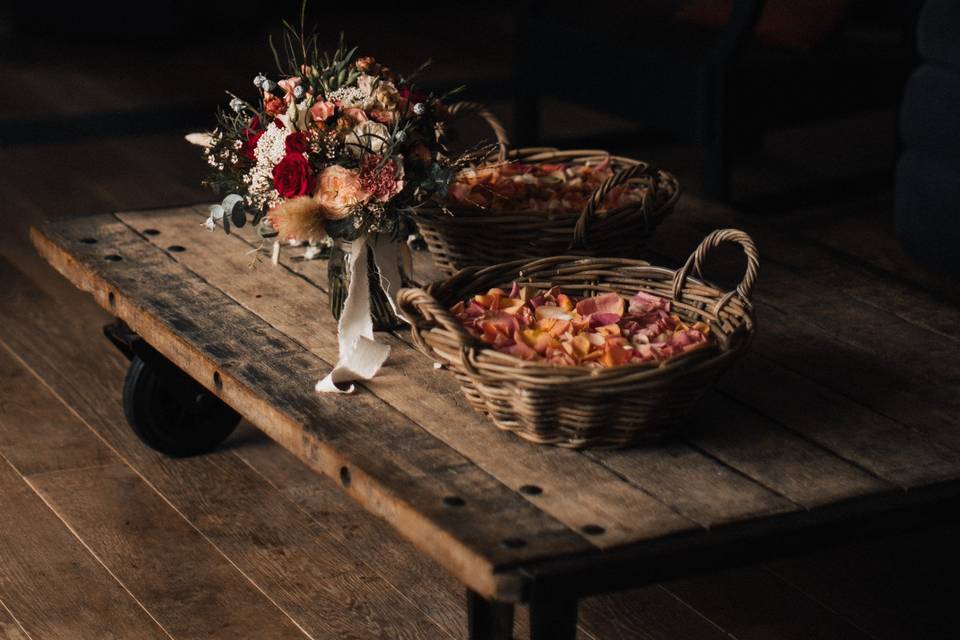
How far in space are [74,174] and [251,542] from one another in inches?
82.6

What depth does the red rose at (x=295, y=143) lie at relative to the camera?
60.4 inches

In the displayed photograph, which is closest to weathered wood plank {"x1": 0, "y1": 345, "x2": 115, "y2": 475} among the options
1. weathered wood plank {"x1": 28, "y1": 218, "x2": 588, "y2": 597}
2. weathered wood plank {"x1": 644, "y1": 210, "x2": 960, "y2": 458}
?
weathered wood plank {"x1": 28, "y1": 218, "x2": 588, "y2": 597}

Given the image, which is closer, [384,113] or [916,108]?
[384,113]

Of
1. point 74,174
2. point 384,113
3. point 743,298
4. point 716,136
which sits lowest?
point 74,174

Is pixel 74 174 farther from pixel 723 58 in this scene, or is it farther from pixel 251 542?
pixel 251 542

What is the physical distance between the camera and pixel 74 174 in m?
3.78

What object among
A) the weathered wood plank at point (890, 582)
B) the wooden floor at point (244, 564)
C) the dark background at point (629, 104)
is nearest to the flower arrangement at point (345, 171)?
the wooden floor at point (244, 564)

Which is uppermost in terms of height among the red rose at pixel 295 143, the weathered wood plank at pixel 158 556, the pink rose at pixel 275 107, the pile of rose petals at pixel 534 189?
the pink rose at pixel 275 107

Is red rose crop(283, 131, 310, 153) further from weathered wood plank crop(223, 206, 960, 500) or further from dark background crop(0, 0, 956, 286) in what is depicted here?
dark background crop(0, 0, 956, 286)

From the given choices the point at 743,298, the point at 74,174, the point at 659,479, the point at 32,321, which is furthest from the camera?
the point at 74,174

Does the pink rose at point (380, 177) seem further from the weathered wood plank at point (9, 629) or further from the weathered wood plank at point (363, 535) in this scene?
the weathered wood plank at point (9, 629)

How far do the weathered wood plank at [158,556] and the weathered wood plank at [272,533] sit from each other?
2 centimetres

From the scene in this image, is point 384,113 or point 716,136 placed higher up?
point 384,113

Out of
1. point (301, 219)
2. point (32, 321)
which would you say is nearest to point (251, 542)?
point (301, 219)
